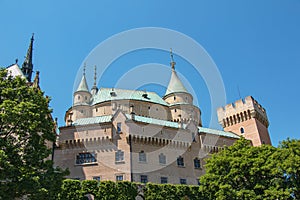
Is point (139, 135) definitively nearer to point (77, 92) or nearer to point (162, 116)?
point (162, 116)

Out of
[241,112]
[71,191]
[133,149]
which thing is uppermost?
[241,112]

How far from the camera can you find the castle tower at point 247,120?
6062 cm

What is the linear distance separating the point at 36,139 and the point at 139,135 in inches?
822

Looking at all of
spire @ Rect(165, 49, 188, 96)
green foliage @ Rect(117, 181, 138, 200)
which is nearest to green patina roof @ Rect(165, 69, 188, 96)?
spire @ Rect(165, 49, 188, 96)

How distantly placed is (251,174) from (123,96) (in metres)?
33.8

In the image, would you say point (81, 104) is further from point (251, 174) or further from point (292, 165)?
point (292, 165)

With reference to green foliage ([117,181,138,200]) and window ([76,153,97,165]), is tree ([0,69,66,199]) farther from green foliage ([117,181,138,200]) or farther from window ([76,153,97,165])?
window ([76,153,97,165])

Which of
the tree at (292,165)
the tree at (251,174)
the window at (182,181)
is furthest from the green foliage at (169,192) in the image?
the tree at (292,165)

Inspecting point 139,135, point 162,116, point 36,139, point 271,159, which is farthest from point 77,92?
point 271,159

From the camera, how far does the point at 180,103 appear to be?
61594 millimetres

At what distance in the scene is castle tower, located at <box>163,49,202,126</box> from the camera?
59969 millimetres

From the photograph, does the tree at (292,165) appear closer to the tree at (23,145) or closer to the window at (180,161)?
the window at (180,161)

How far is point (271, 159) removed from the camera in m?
31.6

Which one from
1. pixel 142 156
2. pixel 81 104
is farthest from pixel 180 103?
pixel 142 156
